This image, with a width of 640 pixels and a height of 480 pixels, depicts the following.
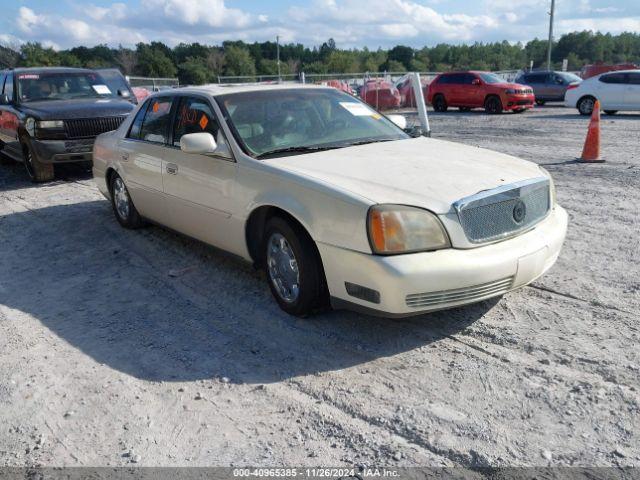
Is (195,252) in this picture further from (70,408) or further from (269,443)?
(269,443)

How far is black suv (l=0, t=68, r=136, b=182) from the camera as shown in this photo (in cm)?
929

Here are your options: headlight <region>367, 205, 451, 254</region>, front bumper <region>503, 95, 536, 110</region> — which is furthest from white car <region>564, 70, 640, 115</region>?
headlight <region>367, 205, 451, 254</region>

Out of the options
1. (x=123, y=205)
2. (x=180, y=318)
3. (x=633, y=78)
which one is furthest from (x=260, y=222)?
(x=633, y=78)

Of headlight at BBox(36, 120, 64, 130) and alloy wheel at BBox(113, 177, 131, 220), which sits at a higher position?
headlight at BBox(36, 120, 64, 130)

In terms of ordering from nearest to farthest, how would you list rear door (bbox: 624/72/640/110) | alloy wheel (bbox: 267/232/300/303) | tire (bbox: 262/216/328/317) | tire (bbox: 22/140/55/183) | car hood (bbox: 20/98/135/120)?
tire (bbox: 262/216/328/317) < alloy wheel (bbox: 267/232/300/303) < car hood (bbox: 20/98/135/120) < tire (bbox: 22/140/55/183) < rear door (bbox: 624/72/640/110)

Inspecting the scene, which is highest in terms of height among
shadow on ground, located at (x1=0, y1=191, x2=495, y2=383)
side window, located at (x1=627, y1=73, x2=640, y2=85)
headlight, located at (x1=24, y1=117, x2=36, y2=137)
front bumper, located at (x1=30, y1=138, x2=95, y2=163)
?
side window, located at (x1=627, y1=73, x2=640, y2=85)

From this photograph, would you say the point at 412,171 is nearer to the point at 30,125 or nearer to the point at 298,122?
the point at 298,122

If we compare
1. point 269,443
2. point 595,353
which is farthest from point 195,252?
point 595,353

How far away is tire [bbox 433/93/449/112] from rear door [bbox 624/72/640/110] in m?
6.64

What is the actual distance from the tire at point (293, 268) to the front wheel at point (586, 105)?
18012mm

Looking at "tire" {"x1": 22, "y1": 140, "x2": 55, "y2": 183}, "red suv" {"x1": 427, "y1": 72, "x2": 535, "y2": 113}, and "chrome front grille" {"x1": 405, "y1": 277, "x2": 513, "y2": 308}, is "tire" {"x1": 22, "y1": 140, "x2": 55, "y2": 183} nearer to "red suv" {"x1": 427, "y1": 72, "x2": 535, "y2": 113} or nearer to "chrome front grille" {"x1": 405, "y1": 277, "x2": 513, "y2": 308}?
"chrome front grille" {"x1": 405, "y1": 277, "x2": 513, "y2": 308}

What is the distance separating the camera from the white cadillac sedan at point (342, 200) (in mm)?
3436

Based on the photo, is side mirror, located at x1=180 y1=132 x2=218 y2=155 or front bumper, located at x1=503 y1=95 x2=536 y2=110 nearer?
side mirror, located at x1=180 y1=132 x2=218 y2=155

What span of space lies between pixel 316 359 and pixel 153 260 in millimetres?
2592
